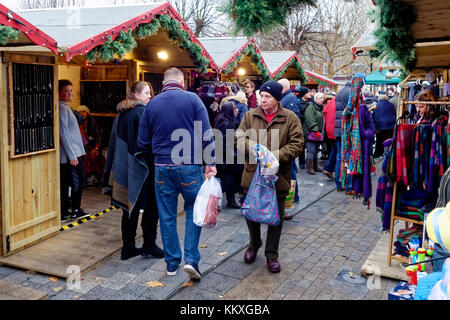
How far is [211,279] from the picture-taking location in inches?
183

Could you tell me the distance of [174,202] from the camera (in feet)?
15.2

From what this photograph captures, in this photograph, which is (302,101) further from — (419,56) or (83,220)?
(83,220)

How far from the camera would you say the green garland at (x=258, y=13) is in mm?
2977

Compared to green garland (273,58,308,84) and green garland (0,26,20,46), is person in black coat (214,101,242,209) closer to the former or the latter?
green garland (0,26,20,46)

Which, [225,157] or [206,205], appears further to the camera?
[225,157]

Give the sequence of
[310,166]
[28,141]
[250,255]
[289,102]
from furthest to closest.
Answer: [310,166] → [289,102] → [28,141] → [250,255]

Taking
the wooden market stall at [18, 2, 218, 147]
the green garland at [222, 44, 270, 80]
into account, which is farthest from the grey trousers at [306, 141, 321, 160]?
the wooden market stall at [18, 2, 218, 147]

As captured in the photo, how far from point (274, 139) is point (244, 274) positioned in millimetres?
1468

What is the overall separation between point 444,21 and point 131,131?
3.28m

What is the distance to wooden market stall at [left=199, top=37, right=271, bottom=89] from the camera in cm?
959

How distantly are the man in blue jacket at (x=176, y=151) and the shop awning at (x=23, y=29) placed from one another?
1.26 m

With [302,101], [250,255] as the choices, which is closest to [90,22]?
[250,255]
